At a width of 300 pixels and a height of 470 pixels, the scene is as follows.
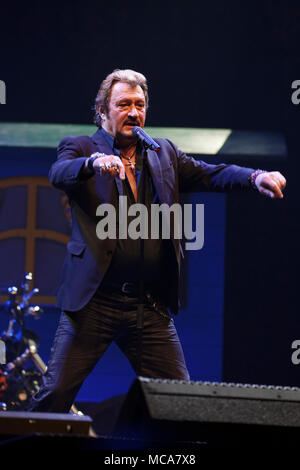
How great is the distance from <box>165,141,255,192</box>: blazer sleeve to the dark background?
123 inches

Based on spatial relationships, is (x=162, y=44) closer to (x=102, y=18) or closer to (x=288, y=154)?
(x=102, y=18)

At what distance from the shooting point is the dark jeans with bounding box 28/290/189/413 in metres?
2.73

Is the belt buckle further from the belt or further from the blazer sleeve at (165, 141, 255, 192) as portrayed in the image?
the blazer sleeve at (165, 141, 255, 192)

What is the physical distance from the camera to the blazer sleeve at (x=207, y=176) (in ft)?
9.78

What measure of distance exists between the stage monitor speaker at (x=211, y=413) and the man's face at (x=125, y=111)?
1627 mm

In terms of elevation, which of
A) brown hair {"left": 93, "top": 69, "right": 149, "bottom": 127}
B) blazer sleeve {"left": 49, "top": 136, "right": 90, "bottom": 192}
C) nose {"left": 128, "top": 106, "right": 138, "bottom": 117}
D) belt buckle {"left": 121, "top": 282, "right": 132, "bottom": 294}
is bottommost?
belt buckle {"left": 121, "top": 282, "right": 132, "bottom": 294}

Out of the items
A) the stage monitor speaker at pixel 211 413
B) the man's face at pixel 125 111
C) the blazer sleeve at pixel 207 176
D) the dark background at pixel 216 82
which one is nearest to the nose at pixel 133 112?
the man's face at pixel 125 111

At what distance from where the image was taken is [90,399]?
20.9 ft

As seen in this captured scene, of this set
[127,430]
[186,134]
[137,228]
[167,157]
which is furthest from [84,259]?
[186,134]

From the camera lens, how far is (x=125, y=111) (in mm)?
3014

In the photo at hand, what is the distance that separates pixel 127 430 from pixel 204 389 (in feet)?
0.67

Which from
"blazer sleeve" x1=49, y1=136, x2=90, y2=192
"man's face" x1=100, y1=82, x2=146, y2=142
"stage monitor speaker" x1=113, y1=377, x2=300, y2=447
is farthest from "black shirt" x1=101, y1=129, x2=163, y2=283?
"stage monitor speaker" x1=113, y1=377, x2=300, y2=447

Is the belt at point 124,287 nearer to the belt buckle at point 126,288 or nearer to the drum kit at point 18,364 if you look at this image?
the belt buckle at point 126,288

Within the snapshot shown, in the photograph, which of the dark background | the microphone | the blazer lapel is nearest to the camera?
the microphone
